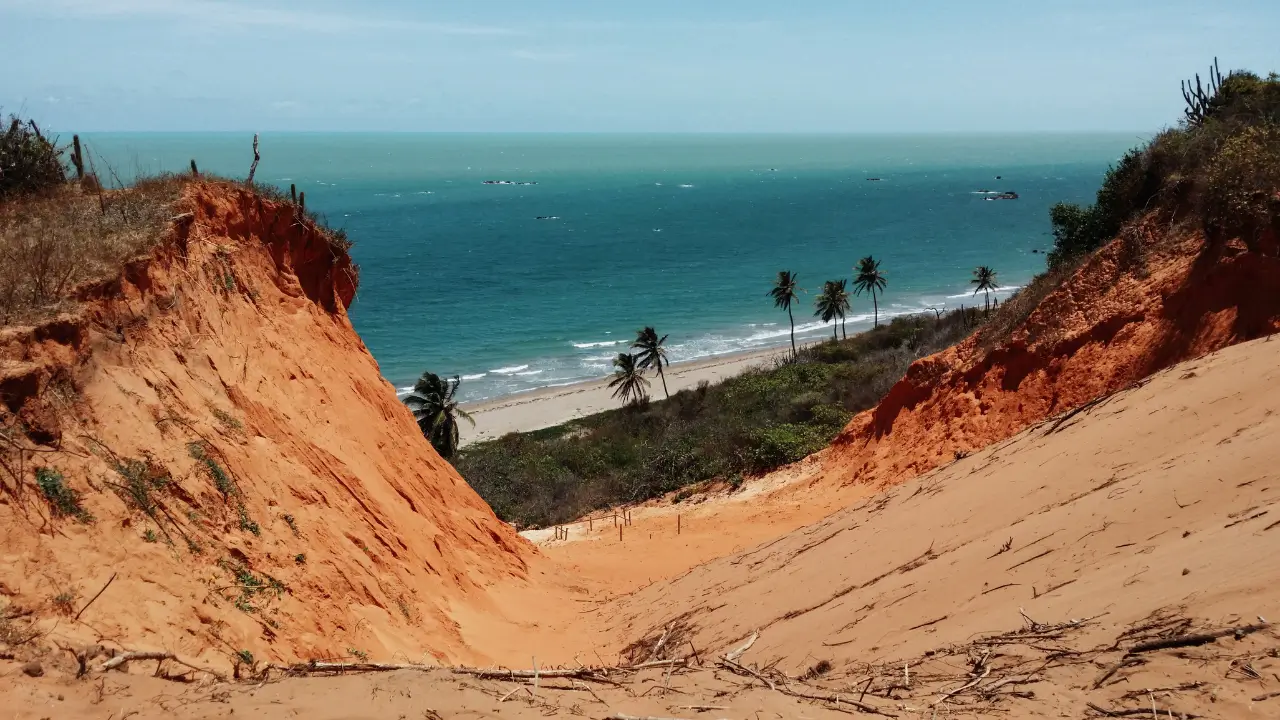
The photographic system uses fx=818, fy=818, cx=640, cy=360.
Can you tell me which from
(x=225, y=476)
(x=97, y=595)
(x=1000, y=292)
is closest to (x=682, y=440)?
(x=225, y=476)

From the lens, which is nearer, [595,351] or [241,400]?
[241,400]

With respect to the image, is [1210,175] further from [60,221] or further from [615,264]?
[615,264]

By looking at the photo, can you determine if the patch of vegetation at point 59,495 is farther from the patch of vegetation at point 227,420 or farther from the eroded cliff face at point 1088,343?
the eroded cliff face at point 1088,343

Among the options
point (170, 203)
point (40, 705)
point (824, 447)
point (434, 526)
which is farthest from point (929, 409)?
point (40, 705)

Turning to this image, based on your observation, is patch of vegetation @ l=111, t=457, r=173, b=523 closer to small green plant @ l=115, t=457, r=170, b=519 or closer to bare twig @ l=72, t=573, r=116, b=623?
small green plant @ l=115, t=457, r=170, b=519

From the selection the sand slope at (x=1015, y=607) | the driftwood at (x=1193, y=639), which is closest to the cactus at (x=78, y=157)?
the sand slope at (x=1015, y=607)

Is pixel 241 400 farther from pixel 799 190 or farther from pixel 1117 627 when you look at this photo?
pixel 799 190

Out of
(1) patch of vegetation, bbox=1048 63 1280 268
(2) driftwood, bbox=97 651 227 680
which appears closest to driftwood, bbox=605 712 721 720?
(2) driftwood, bbox=97 651 227 680
